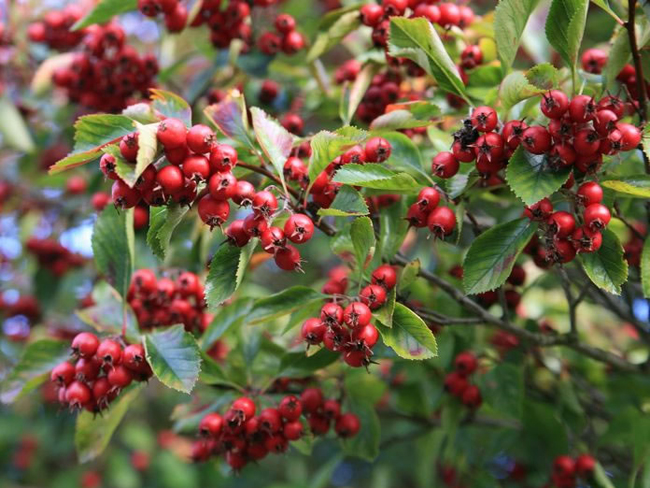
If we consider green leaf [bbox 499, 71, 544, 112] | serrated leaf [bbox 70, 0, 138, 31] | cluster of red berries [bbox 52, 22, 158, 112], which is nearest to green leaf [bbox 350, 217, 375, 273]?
green leaf [bbox 499, 71, 544, 112]

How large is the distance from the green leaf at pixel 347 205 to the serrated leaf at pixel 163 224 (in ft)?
1.17

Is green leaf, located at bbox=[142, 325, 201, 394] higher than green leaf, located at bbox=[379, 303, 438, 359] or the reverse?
the reverse

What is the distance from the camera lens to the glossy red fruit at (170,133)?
163cm

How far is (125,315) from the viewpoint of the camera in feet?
7.63

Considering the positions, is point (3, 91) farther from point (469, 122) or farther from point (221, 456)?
point (469, 122)

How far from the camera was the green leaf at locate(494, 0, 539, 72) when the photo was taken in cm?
195

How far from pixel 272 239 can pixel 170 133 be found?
1.12 feet

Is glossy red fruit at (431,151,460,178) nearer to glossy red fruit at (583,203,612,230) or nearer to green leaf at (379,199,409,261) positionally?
green leaf at (379,199,409,261)

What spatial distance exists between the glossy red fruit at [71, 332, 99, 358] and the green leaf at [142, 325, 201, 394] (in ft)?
0.49

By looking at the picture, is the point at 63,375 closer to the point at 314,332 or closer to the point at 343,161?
the point at 314,332

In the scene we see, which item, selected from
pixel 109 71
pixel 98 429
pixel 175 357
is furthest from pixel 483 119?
pixel 109 71

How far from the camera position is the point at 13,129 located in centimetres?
387

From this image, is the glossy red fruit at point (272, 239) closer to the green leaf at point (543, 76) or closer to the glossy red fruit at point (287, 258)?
the glossy red fruit at point (287, 258)

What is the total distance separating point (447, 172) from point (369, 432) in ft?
3.46
